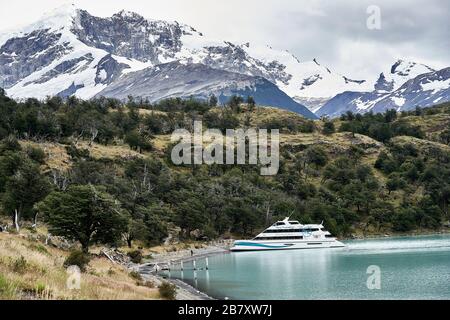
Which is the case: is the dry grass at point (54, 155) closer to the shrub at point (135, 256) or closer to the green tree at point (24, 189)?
the green tree at point (24, 189)

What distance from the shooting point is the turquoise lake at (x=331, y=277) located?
4693cm

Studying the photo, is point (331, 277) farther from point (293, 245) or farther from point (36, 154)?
point (36, 154)

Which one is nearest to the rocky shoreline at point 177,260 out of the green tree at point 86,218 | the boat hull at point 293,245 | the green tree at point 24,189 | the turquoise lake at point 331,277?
the turquoise lake at point 331,277

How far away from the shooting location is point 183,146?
179750 mm

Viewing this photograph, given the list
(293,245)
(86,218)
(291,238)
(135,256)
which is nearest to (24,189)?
(86,218)

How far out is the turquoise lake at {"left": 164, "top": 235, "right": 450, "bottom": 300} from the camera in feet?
154

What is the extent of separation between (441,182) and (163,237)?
331 feet

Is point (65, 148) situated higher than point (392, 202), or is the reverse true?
point (65, 148)

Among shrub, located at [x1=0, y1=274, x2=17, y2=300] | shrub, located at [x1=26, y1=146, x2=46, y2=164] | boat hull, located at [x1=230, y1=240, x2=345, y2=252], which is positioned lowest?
boat hull, located at [x1=230, y1=240, x2=345, y2=252]

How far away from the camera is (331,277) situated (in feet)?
199

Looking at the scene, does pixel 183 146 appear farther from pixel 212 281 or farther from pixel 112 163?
pixel 212 281

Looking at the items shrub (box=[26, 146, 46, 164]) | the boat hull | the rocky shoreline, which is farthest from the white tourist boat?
shrub (box=[26, 146, 46, 164])

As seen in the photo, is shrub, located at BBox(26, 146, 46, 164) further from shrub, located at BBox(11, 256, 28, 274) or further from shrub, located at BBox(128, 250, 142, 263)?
shrub, located at BBox(11, 256, 28, 274)
